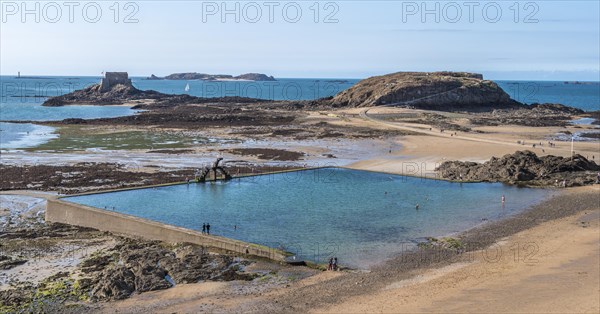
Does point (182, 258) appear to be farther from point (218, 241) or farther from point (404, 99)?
point (404, 99)

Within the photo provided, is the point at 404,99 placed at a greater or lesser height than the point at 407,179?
greater

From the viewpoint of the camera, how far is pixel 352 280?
1880 cm

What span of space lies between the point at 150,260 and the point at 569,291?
13.7 metres

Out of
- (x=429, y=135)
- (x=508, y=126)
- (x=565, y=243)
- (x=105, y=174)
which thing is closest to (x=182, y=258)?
(x=565, y=243)

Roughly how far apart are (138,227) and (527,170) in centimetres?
2516

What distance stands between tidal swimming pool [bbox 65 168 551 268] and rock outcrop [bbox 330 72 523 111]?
192ft

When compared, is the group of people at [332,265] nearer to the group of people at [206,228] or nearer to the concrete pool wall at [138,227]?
the concrete pool wall at [138,227]

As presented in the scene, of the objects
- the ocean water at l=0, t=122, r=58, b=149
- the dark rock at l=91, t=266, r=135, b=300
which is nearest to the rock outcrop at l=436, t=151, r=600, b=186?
the dark rock at l=91, t=266, r=135, b=300

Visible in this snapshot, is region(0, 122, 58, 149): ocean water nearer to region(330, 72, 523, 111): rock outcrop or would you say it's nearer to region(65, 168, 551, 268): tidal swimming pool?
region(65, 168, 551, 268): tidal swimming pool

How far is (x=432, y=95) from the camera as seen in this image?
94750 millimetres

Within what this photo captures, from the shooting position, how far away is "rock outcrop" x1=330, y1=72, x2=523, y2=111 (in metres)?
94.1

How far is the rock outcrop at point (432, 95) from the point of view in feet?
309

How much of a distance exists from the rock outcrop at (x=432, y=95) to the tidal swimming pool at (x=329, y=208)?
192 ft

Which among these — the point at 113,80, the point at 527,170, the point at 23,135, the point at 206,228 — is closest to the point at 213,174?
the point at 206,228
